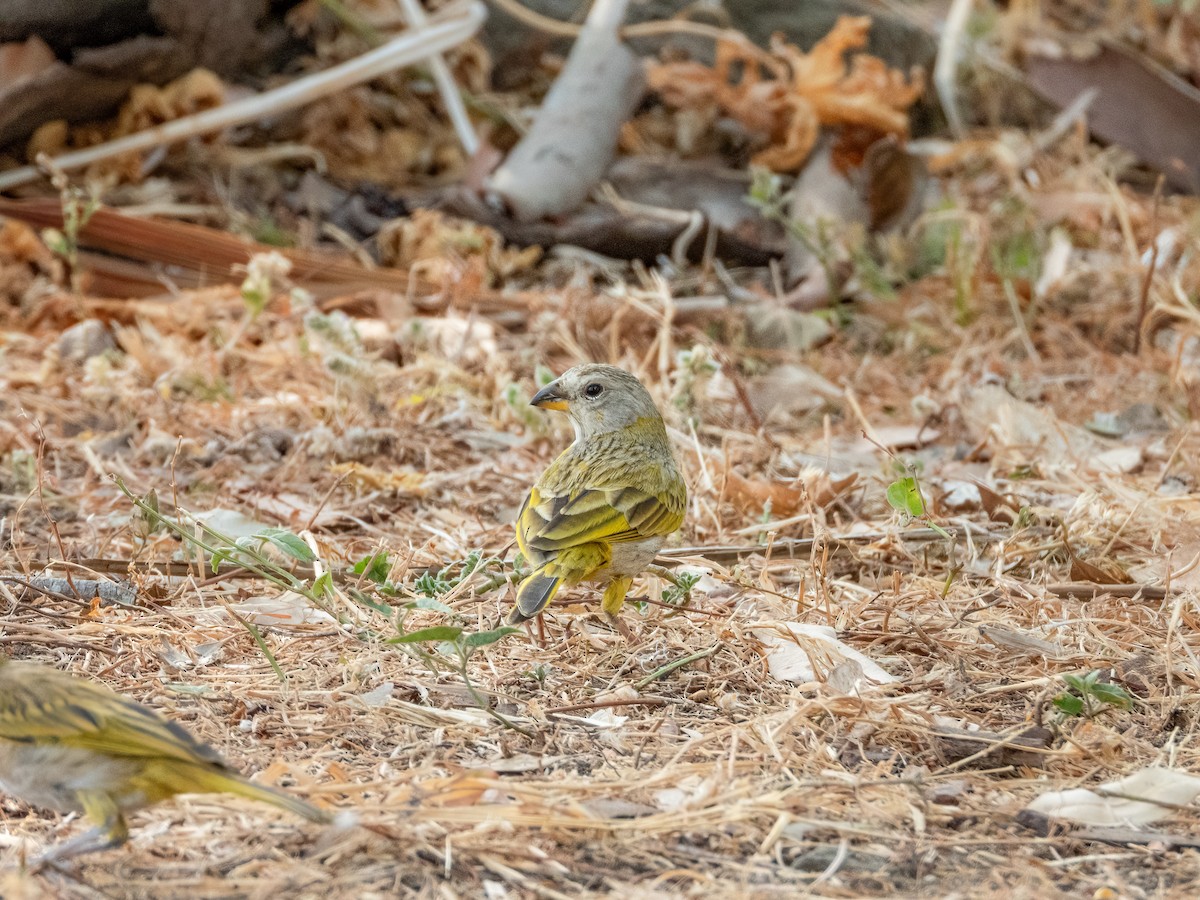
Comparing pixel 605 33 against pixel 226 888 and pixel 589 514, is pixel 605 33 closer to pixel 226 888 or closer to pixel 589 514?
pixel 589 514

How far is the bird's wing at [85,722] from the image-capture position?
2.47m

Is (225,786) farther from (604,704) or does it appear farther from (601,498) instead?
(601,498)

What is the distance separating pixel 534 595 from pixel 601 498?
45 centimetres

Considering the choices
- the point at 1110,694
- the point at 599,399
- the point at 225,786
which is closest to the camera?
the point at 225,786

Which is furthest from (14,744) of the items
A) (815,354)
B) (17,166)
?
(17,166)

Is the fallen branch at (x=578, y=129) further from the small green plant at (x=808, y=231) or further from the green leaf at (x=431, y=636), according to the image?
the green leaf at (x=431, y=636)

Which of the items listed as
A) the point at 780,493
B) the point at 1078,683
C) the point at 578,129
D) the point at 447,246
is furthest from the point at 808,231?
the point at 1078,683

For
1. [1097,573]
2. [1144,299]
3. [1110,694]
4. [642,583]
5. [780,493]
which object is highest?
[1110,694]

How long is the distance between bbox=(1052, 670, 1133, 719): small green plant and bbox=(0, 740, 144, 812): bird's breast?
6.60 ft

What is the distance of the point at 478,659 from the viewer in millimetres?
3576

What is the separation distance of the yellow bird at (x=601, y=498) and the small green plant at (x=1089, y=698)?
1.12m

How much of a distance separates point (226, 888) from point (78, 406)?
371 centimetres

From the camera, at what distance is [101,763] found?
250 cm

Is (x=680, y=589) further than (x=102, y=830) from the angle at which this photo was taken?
Yes
